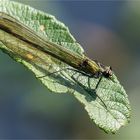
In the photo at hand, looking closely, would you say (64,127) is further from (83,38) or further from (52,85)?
(52,85)

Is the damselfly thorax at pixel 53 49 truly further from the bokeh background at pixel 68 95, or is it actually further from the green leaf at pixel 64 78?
the bokeh background at pixel 68 95

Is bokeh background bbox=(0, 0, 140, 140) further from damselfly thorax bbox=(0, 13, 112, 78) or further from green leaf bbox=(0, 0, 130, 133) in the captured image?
green leaf bbox=(0, 0, 130, 133)

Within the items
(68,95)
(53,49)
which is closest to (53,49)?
(53,49)

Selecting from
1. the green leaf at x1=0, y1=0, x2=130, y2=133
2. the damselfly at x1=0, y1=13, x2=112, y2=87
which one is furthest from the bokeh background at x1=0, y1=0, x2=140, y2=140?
the green leaf at x1=0, y1=0, x2=130, y2=133

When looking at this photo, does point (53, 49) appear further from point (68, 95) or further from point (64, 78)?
point (68, 95)

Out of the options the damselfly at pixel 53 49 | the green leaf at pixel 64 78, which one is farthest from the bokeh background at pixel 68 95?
the green leaf at pixel 64 78
